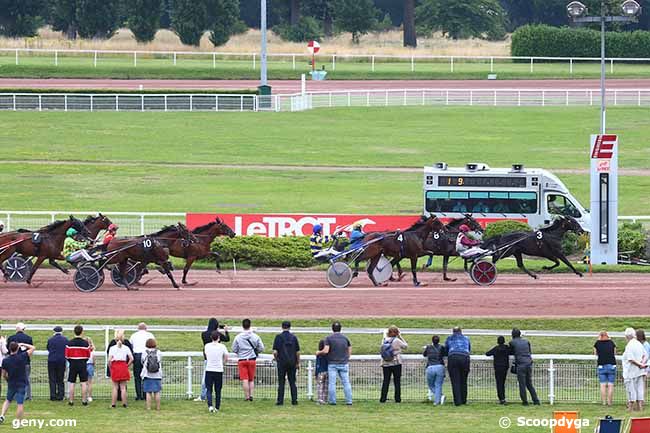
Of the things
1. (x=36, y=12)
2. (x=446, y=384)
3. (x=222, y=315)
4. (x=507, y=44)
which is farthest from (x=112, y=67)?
(x=446, y=384)

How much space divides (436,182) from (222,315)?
962cm

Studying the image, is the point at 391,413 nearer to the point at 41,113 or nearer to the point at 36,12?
the point at 41,113

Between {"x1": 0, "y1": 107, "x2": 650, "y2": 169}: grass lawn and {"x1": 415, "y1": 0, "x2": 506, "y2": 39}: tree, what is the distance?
26.7 meters

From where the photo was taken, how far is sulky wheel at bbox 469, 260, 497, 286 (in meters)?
24.9

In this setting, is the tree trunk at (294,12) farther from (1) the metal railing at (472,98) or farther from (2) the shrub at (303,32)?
(1) the metal railing at (472,98)

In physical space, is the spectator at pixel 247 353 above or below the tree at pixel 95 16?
below

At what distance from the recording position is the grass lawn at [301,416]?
1469 cm

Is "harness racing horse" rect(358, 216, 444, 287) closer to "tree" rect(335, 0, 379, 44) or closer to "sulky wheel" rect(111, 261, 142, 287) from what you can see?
"sulky wheel" rect(111, 261, 142, 287)

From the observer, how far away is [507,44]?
77.2 m

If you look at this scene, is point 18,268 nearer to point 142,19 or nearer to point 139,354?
point 139,354

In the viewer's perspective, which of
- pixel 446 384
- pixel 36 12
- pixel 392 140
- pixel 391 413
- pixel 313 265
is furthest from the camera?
pixel 36 12

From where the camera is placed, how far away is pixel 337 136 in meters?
46.7

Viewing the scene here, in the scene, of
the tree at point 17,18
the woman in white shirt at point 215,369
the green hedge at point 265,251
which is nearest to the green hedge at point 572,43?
the tree at point 17,18

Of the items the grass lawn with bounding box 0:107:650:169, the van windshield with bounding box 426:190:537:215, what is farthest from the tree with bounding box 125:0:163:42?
the van windshield with bounding box 426:190:537:215
